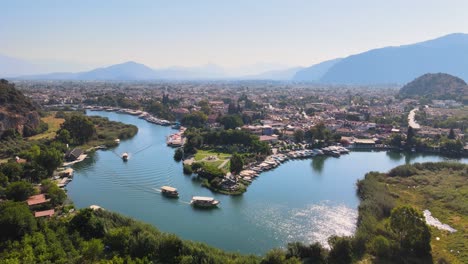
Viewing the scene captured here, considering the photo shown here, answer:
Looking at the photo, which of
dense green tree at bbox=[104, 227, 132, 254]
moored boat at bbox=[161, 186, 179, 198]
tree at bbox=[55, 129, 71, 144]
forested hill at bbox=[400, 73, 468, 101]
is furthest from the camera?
forested hill at bbox=[400, 73, 468, 101]

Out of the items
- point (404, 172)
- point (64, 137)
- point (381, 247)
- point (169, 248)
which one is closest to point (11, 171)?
point (64, 137)

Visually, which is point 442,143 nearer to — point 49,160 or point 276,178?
point 276,178

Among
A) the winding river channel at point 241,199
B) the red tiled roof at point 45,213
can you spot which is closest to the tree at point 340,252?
the winding river channel at point 241,199

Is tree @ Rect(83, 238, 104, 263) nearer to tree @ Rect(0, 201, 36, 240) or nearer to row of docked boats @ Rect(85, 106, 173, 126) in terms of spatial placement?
tree @ Rect(0, 201, 36, 240)

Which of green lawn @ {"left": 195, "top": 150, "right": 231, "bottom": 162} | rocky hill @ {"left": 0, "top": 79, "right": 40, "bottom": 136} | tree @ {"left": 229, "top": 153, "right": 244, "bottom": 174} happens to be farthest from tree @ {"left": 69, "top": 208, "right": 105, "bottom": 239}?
rocky hill @ {"left": 0, "top": 79, "right": 40, "bottom": 136}

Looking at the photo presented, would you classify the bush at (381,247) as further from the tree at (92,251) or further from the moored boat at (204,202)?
the tree at (92,251)

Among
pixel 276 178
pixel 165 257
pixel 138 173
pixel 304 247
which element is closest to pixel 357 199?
pixel 276 178
